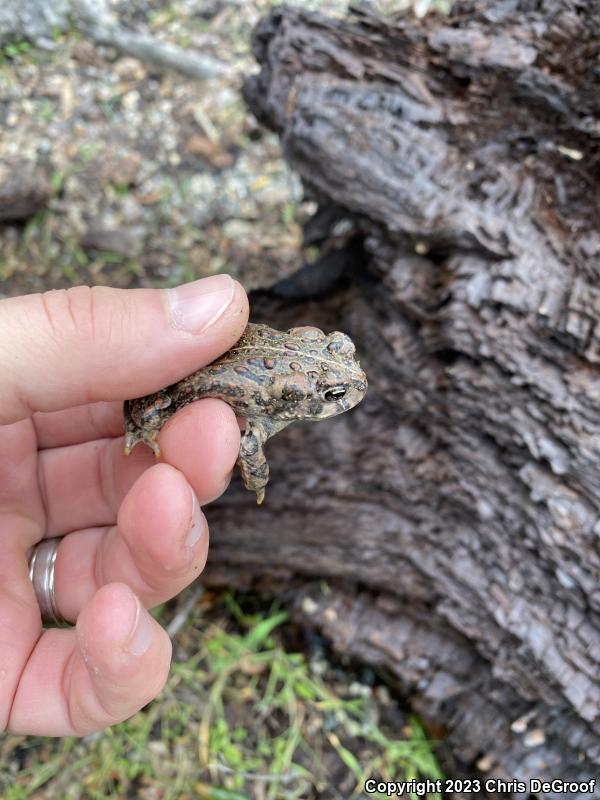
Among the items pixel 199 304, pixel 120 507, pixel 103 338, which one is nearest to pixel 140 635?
pixel 120 507

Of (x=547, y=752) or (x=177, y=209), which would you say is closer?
(x=547, y=752)

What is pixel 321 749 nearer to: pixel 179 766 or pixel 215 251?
pixel 179 766

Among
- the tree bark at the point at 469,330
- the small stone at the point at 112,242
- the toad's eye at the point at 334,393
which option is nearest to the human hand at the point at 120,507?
the toad's eye at the point at 334,393

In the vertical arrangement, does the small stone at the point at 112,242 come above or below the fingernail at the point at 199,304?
below

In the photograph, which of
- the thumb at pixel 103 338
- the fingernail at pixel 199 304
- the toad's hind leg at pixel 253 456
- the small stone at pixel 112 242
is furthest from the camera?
the small stone at pixel 112 242

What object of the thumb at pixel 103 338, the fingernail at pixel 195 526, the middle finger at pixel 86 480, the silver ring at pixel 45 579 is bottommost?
the silver ring at pixel 45 579

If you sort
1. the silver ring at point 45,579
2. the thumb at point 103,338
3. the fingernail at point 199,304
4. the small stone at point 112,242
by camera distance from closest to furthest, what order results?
the thumb at point 103,338
the fingernail at point 199,304
the silver ring at point 45,579
the small stone at point 112,242

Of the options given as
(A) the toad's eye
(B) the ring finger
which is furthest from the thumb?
(A) the toad's eye

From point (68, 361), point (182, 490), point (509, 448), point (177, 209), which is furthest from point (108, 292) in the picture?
point (177, 209)

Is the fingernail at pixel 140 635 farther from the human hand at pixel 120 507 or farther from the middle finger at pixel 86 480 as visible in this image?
the middle finger at pixel 86 480
